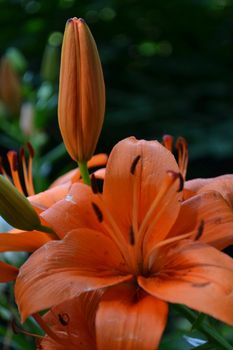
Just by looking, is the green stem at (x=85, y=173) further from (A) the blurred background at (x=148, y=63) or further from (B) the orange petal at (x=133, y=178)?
(A) the blurred background at (x=148, y=63)

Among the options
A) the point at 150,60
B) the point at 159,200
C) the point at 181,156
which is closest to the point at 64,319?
the point at 159,200

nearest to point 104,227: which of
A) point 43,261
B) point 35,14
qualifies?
point 43,261

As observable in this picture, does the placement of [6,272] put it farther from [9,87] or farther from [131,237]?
[9,87]

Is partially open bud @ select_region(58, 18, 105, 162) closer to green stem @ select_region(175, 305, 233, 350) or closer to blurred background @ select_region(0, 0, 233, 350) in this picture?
green stem @ select_region(175, 305, 233, 350)

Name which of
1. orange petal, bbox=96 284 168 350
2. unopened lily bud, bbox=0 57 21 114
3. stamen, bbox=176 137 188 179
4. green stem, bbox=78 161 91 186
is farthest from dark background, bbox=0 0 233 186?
orange petal, bbox=96 284 168 350

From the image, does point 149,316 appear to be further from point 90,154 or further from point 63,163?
point 63,163

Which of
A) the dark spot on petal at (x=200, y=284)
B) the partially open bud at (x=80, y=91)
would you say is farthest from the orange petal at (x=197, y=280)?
the partially open bud at (x=80, y=91)
